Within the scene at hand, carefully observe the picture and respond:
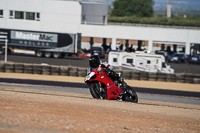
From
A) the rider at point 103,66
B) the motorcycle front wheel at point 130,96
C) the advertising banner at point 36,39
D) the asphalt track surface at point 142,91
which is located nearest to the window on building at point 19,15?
the advertising banner at point 36,39

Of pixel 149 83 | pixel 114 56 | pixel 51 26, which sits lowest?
pixel 149 83

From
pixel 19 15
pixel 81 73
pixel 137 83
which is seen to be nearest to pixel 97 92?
pixel 137 83

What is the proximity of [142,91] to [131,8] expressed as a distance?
126748 mm

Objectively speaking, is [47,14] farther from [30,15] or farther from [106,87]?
[106,87]

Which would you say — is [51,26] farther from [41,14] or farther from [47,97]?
[47,97]

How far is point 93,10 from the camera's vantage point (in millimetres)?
61094

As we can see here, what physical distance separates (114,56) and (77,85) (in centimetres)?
621

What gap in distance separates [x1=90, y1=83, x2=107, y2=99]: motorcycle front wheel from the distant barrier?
11.9 m

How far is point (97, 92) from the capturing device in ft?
39.3

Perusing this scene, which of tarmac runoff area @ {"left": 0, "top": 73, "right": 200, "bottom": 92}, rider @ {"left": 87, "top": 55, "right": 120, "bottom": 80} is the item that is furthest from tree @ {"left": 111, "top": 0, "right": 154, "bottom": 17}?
rider @ {"left": 87, "top": 55, "right": 120, "bottom": 80}

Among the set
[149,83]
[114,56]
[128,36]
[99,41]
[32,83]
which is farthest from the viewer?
[99,41]

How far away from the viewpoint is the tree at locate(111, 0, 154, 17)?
5566 inches

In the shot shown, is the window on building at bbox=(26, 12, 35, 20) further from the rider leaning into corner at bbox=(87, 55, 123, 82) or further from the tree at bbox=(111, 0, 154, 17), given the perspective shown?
the tree at bbox=(111, 0, 154, 17)

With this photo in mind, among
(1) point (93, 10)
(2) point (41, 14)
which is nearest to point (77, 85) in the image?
(2) point (41, 14)
